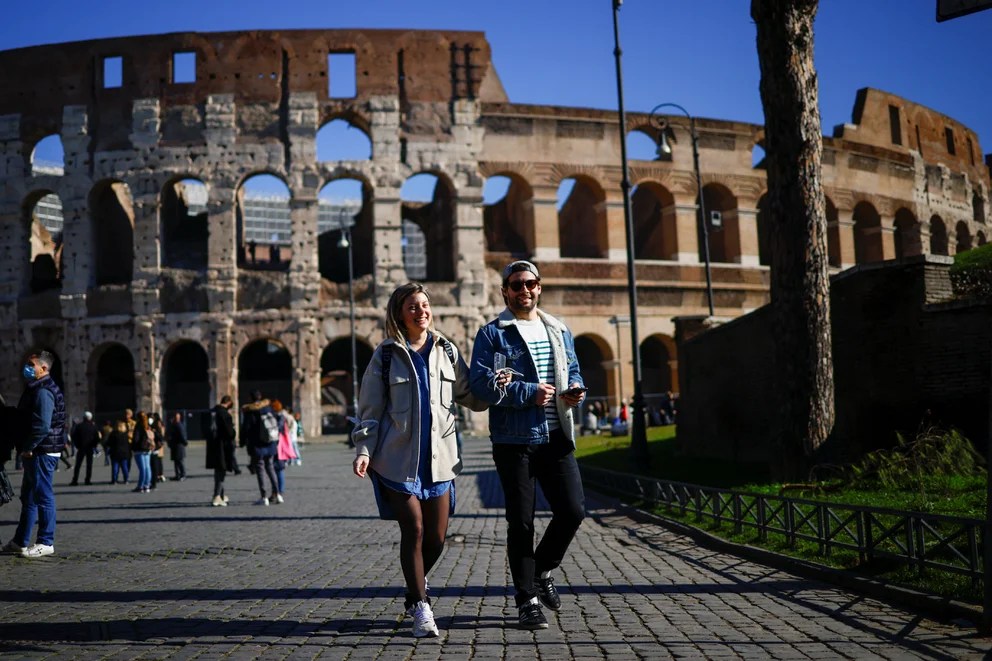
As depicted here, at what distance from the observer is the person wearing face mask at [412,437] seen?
16.3 feet

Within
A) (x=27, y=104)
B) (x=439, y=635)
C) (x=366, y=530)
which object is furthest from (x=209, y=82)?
(x=439, y=635)

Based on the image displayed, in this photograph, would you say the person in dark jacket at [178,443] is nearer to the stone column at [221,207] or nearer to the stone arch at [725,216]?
the stone column at [221,207]

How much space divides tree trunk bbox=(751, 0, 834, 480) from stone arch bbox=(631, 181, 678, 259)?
962 inches

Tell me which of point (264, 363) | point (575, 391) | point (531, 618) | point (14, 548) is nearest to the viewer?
point (531, 618)

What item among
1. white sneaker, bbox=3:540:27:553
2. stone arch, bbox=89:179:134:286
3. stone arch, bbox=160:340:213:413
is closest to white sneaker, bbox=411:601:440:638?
white sneaker, bbox=3:540:27:553

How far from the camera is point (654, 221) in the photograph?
38281mm

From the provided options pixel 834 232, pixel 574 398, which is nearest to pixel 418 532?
pixel 574 398

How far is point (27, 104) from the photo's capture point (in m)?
34.8

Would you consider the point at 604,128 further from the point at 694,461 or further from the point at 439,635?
the point at 439,635

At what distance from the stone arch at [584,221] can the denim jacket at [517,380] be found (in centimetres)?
2974

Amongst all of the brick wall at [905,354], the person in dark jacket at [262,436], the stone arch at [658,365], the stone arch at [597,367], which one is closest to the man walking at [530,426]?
the brick wall at [905,354]

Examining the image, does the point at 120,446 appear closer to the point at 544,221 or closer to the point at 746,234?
the point at 544,221

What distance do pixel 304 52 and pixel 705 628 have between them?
107 ft

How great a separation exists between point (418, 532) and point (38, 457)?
17.0ft
